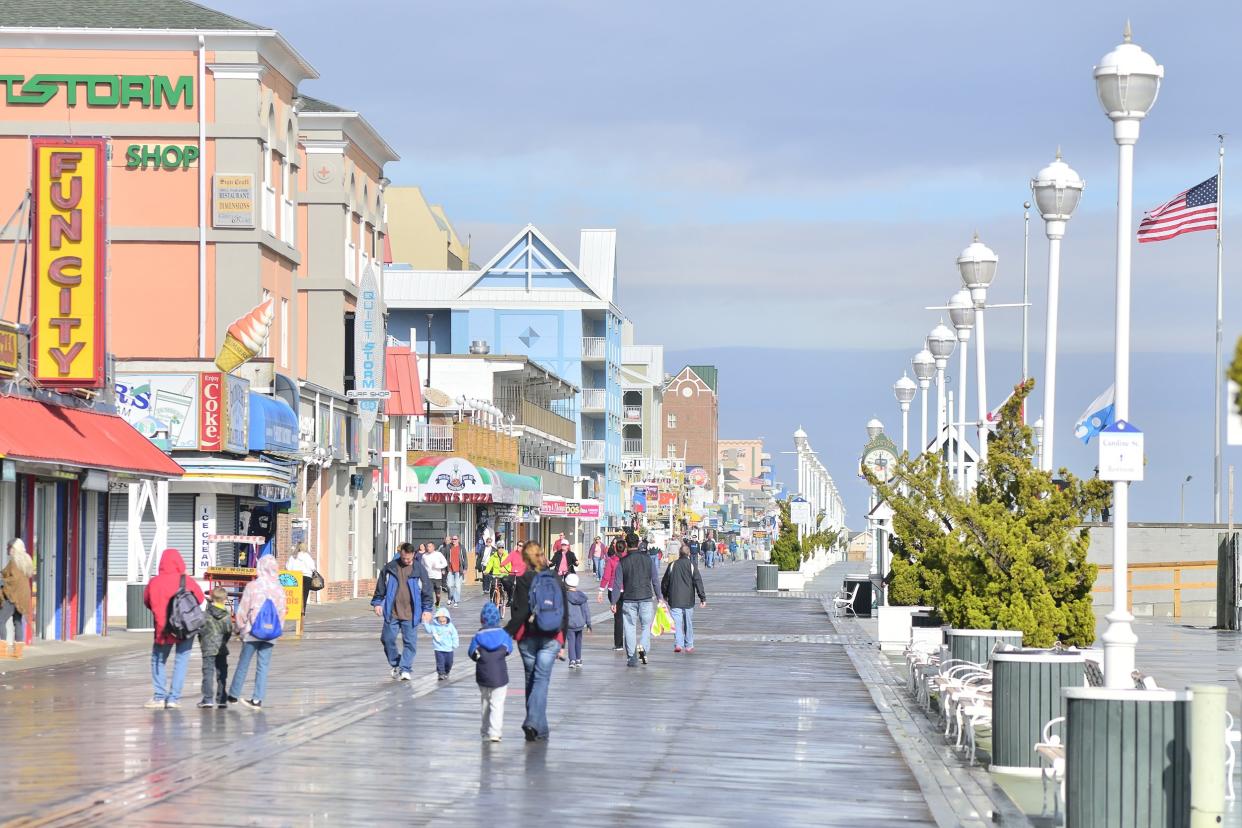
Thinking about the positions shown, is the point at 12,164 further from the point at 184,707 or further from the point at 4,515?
the point at 184,707

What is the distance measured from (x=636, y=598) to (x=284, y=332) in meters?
26.0

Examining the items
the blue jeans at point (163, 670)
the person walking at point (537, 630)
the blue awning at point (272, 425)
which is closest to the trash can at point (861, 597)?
the blue awning at point (272, 425)

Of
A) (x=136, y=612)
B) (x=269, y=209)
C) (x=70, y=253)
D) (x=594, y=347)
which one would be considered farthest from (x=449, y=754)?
(x=594, y=347)

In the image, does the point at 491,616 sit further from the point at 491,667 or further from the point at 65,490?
the point at 65,490

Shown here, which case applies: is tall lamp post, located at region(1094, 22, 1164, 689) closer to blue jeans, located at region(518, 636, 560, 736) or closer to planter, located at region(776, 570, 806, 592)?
blue jeans, located at region(518, 636, 560, 736)

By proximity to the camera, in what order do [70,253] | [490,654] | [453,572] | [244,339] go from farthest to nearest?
[453,572]
[244,339]
[70,253]
[490,654]

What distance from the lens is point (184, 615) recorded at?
20.0m

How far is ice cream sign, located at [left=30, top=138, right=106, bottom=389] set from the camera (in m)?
31.3

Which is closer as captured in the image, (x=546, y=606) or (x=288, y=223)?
(x=546, y=606)

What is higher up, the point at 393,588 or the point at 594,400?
the point at 594,400

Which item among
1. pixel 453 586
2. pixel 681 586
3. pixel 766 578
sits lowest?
pixel 766 578

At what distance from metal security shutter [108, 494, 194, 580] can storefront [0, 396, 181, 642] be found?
25.5ft

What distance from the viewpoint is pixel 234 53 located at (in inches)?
1875

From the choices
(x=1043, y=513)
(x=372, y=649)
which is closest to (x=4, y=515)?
(x=372, y=649)
